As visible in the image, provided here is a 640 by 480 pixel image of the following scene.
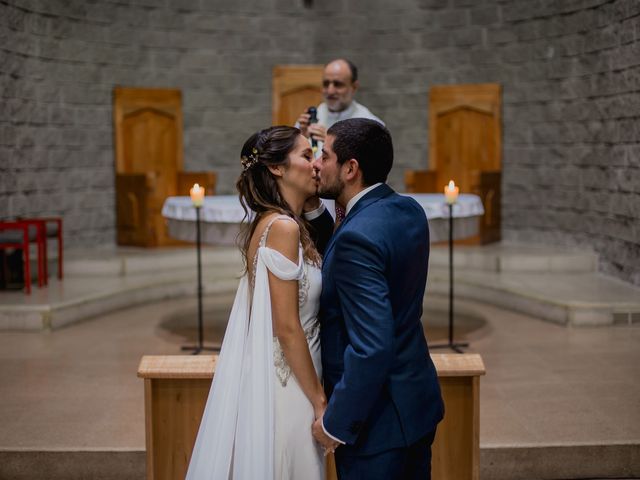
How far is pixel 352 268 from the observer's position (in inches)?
74.5

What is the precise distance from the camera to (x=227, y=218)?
4.87 metres

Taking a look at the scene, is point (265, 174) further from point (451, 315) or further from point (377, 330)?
point (451, 315)

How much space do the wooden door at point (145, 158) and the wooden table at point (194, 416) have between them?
566cm

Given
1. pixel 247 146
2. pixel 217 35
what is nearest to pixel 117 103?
pixel 217 35

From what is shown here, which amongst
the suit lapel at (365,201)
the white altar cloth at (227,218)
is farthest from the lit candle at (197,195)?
the suit lapel at (365,201)

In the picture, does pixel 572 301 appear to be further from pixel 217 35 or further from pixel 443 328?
pixel 217 35

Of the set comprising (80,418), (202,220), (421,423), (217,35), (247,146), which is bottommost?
(80,418)

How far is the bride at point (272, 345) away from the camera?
7.12 feet

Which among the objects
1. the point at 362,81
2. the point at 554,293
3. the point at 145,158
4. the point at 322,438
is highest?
the point at 362,81

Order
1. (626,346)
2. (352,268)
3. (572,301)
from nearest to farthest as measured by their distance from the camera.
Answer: (352,268), (626,346), (572,301)

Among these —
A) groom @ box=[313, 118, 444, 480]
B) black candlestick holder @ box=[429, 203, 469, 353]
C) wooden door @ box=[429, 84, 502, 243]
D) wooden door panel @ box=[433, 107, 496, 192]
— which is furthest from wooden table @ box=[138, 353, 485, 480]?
wooden door panel @ box=[433, 107, 496, 192]

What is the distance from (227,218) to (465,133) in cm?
473

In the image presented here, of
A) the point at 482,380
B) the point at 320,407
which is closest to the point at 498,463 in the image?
the point at 482,380

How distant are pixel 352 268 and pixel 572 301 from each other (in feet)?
14.7
